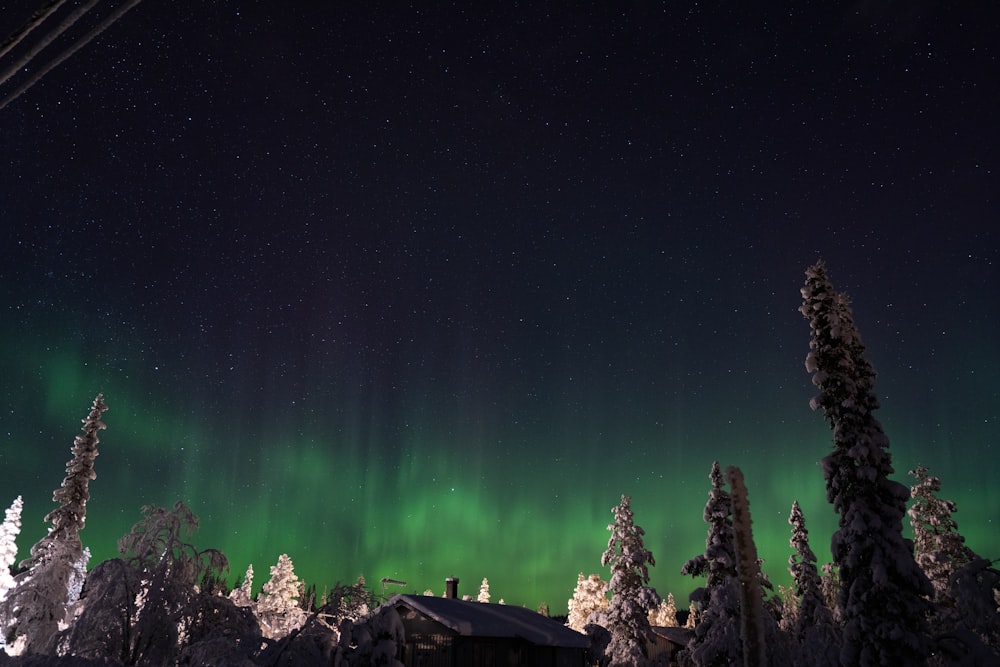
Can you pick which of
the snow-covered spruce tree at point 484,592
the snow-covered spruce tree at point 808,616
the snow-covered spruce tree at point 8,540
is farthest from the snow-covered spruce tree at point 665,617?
the snow-covered spruce tree at point 8,540

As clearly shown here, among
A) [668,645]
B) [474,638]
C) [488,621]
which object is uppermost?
[668,645]

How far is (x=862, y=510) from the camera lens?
74.7 ft

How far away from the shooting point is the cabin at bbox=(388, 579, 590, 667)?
34031mm

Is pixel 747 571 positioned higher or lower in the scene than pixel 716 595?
lower

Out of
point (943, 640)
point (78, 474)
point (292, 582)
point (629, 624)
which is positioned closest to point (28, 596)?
point (78, 474)

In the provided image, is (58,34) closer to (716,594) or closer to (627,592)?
(716,594)

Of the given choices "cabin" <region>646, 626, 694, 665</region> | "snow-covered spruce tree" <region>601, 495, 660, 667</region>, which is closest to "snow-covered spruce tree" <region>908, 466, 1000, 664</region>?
"snow-covered spruce tree" <region>601, 495, 660, 667</region>

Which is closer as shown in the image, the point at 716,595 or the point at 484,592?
the point at 716,595

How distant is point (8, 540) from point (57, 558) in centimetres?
1879

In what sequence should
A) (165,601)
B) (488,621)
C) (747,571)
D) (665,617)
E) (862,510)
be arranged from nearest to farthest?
(747,571) → (165,601) → (862,510) → (488,621) → (665,617)

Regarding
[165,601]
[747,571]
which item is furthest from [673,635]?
[747,571]

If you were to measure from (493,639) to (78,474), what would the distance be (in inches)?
910

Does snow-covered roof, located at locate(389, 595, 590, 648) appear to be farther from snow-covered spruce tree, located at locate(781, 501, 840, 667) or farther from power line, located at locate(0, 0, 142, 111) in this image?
power line, located at locate(0, 0, 142, 111)

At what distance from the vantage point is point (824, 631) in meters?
34.2
